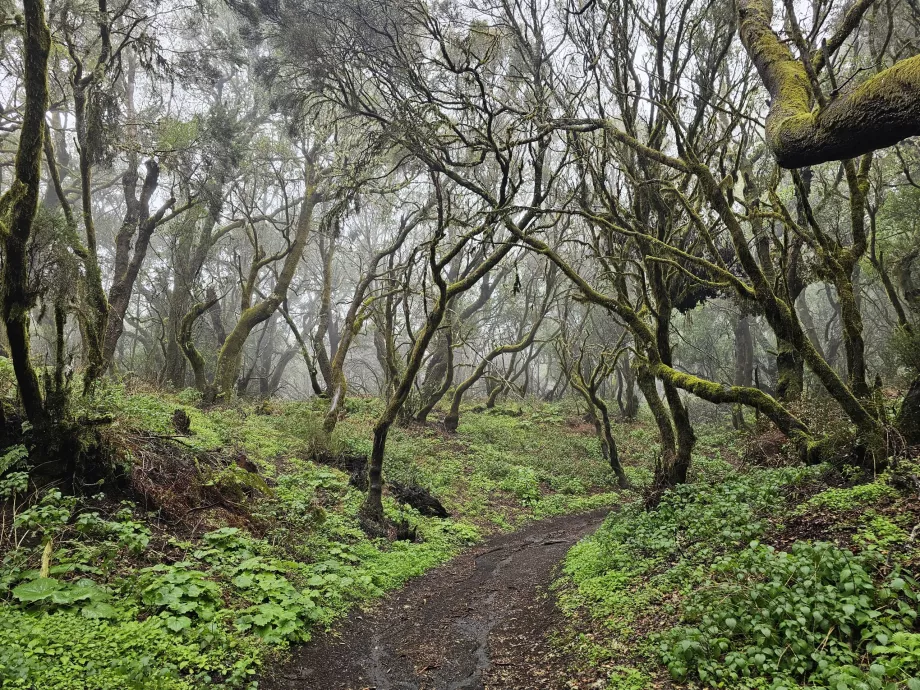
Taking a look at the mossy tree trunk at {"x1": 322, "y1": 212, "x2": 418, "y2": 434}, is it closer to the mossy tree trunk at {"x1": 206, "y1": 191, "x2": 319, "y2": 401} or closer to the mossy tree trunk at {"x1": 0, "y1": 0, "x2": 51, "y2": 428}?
the mossy tree trunk at {"x1": 206, "y1": 191, "x2": 319, "y2": 401}

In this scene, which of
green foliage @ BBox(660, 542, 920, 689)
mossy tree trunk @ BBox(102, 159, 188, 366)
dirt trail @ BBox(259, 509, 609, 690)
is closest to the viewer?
green foliage @ BBox(660, 542, 920, 689)

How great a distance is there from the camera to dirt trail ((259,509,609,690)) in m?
4.51

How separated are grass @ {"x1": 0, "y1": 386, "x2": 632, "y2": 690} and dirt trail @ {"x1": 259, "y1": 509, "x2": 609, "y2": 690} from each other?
0.29 metres

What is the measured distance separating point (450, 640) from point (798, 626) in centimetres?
336

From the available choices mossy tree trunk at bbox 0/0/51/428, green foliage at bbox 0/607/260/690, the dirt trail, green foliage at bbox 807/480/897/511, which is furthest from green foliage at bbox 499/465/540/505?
mossy tree trunk at bbox 0/0/51/428

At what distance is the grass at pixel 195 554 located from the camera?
373 centimetres

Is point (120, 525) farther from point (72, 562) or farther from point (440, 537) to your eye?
point (440, 537)

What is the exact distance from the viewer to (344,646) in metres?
5.08

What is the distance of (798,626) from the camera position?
3.31 meters

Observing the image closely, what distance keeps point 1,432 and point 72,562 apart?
189 centimetres

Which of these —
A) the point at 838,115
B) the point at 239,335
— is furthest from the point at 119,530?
the point at 239,335

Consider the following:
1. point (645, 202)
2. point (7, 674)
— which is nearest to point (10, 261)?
point (7, 674)

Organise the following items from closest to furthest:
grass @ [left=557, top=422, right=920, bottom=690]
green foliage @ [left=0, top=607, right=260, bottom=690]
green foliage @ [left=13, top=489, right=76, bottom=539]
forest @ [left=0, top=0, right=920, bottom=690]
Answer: grass @ [left=557, top=422, right=920, bottom=690] → green foliage @ [left=0, top=607, right=260, bottom=690] → forest @ [left=0, top=0, right=920, bottom=690] → green foliage @ [left=13, top=489, right=76, bottom=539]

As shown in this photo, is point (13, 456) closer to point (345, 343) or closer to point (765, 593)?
point (765, 593)
